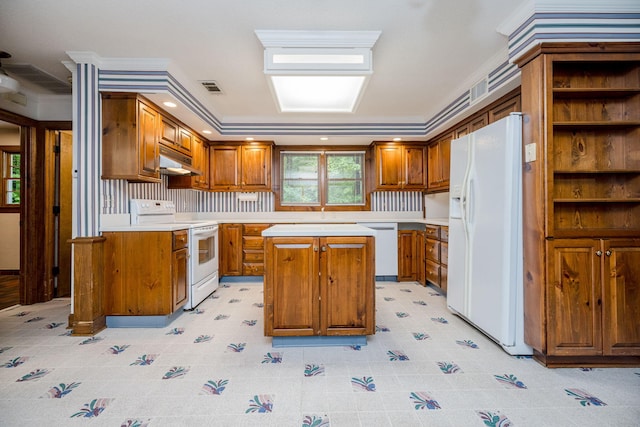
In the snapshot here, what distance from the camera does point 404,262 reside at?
451 cm

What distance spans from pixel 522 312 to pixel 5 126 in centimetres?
764

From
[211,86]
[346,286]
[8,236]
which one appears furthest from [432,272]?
[8,236]

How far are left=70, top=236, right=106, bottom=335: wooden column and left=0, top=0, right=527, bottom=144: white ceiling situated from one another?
1.55 meters

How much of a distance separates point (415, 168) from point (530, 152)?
8.76ft

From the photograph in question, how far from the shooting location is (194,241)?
10.7ft

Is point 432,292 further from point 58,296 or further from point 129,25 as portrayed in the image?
point 58,296

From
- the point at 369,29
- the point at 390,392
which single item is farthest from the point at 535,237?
the point at 369,29

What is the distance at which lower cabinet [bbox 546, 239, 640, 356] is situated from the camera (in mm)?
2016

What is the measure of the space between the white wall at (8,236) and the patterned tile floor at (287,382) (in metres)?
3.20

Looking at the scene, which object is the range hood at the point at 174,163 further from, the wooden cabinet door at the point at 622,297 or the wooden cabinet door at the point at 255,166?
the wooden cabinet door at the point at 622,297

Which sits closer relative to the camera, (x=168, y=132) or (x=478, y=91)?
(x=478, y=91)

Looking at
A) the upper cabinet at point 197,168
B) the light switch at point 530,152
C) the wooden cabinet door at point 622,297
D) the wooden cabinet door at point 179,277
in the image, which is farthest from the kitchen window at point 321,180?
the wooden cabinet door at point 622,297

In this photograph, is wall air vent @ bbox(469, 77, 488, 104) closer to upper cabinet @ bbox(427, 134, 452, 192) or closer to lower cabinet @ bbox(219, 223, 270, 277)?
upper cabinet @ bbox(427, 134, 452, 192)

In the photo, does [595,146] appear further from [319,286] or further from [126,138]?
[126,138]
